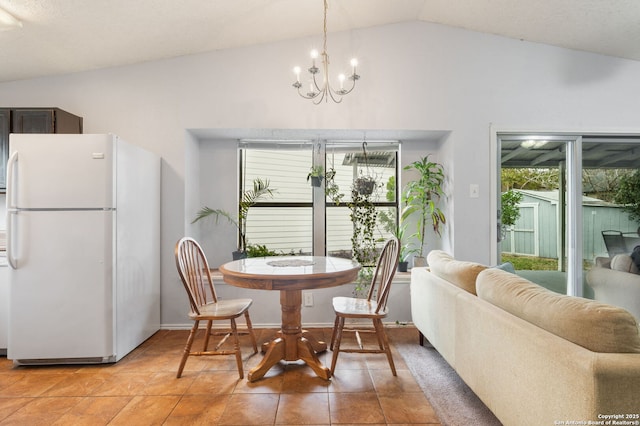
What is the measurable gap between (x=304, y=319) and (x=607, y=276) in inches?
110

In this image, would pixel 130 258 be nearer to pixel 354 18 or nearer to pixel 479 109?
pixel 354 18

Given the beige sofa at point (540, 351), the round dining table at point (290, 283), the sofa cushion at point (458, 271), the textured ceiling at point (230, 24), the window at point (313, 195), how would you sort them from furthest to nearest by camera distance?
the window at point (313, 195)
the textured ceiling at point (230, 24)
the round dining table at point (290, 283)
the sofa cushion at point (458, 271)
the beige sofa at point (540, 351)

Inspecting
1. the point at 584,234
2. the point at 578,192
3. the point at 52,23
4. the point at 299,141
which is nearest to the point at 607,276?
the point at 584,234

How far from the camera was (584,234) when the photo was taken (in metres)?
3.52

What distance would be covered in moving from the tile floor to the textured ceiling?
251 centimetres

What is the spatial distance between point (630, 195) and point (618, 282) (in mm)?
1223

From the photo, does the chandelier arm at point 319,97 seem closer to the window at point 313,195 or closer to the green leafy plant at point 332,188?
the window at point 313,195

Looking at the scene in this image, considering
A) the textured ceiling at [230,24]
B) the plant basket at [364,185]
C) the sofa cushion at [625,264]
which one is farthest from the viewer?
the plant basket at [364,185]

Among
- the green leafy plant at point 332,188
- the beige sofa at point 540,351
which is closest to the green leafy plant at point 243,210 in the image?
the green leafy plant at point 332,188

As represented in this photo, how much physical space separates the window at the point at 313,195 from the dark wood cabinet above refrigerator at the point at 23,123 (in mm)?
1704

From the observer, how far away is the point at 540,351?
1.28 meters

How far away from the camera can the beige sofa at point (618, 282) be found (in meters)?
2.80

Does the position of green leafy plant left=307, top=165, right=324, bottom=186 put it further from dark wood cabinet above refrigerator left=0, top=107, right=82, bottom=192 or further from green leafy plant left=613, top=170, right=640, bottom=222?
green leafy plant left=613, top=170, right=640, bottom=222

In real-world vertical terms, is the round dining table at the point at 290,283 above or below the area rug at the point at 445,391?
above
